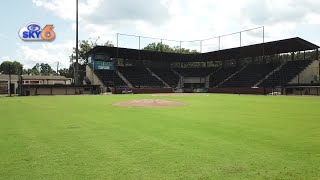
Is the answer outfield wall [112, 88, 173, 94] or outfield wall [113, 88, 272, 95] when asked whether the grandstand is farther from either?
outfield wall [112, 88, 173, 94]

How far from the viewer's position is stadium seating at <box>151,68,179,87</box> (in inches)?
3210

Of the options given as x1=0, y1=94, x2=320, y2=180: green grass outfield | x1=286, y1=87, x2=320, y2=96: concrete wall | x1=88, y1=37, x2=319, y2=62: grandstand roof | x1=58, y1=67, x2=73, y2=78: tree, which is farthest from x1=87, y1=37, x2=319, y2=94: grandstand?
x1=0, y1=94, x2=320, y2=180: green grass outfield

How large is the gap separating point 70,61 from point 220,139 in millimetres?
107876

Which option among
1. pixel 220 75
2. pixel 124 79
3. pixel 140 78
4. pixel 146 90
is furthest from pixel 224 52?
pixel 124 79

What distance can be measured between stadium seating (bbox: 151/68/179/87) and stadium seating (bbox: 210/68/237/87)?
9666 millimetres

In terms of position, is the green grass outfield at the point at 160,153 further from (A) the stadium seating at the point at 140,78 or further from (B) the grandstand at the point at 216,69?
(A) the stadium seating at the point at 140,78

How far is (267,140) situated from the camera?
30.8ft

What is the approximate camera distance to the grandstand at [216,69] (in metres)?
62.7

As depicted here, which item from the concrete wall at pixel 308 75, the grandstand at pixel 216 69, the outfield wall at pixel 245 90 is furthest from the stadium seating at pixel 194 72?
the concrete wall at pixel 308 75

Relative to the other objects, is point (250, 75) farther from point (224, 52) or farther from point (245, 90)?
point (224, 52)

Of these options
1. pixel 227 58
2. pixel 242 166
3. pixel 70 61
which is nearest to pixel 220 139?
pixel 242 166

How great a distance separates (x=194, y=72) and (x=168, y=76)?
7.68 metres

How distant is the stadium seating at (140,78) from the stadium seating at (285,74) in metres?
25.9

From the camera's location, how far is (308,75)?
62.0 metres
